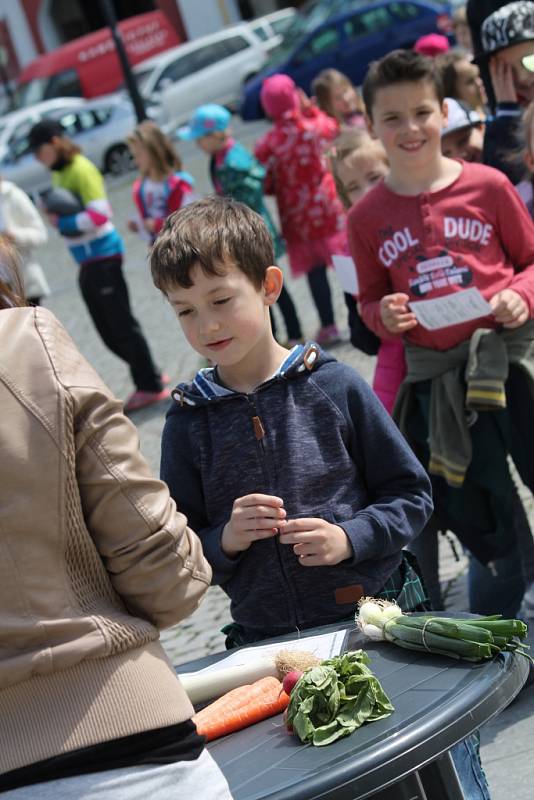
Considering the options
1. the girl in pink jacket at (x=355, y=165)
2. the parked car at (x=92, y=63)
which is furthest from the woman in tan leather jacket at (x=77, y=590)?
the parked car at (x=92, y=63)

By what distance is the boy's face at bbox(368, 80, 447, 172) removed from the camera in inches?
163

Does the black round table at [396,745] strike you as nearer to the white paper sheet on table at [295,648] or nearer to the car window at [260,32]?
the white paper sheet on table at [295,648]

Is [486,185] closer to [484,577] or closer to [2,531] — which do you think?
[484,577]

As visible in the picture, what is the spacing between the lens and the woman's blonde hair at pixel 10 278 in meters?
2.17

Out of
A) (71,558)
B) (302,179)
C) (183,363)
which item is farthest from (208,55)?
(71,558)

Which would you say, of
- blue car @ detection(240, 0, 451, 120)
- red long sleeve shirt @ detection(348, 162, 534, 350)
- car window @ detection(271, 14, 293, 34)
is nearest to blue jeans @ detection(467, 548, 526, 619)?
red long sleeve shirt @ detection(348, 162, 534, 350)

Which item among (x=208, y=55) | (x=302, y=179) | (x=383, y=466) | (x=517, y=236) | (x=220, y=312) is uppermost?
(x=220, y=312)

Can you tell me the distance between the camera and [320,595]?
2.98m

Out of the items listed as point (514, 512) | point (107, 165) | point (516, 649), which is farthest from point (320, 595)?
point (107, 165)

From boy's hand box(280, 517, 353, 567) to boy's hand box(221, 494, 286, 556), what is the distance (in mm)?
32

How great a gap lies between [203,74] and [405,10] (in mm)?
6493

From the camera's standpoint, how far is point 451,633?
2.40m

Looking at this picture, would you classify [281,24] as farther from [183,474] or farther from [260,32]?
[183,474]

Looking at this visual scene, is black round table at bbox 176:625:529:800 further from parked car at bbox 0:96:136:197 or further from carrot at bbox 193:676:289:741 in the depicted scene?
parked car at bbox 0:96:136:197
